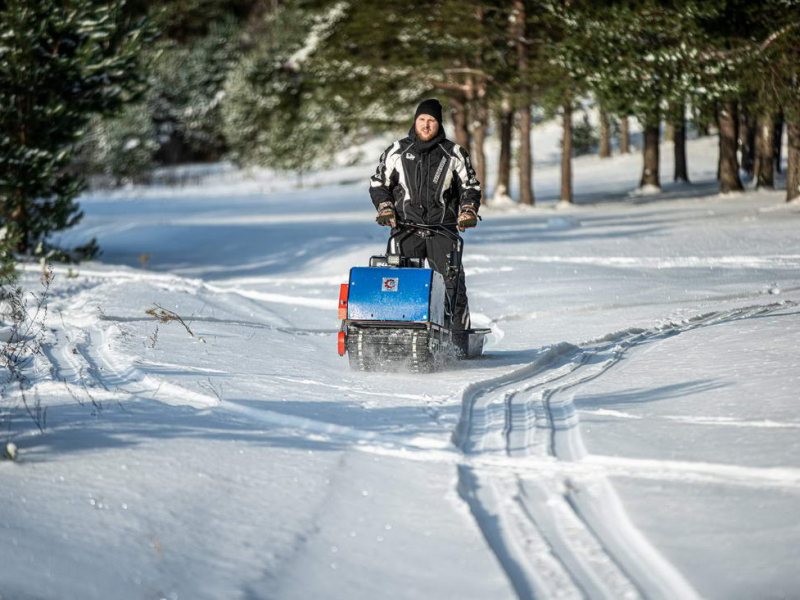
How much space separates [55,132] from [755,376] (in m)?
15.7

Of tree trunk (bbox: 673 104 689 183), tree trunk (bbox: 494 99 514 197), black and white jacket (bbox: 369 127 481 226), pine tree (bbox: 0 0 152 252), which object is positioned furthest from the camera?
tree trunk (bbox: 673 104 689 183)

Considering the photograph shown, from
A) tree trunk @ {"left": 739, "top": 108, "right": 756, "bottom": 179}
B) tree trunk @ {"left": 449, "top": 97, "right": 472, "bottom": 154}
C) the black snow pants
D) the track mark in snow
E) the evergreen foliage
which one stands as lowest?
the track mark in snow

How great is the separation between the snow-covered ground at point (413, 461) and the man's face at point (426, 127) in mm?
1871

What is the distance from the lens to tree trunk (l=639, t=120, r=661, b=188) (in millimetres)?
36312

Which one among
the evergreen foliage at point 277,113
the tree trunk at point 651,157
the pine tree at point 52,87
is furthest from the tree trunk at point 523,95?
the pine tree at point 52,87

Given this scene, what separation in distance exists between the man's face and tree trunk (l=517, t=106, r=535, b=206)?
24.8 meters

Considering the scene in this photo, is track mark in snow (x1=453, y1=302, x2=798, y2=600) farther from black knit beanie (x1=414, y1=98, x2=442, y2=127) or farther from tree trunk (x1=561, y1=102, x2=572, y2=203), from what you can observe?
tree trunk (x1=561, y1=102, x2=572, y2=203)

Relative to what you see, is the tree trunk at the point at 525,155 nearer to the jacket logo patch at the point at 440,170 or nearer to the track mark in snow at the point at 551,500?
the jacket logo patch at the point at 440,170

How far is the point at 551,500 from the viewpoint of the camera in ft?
14.5

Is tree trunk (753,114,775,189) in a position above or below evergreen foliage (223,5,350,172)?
below

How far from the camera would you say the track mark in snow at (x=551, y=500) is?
3.62m

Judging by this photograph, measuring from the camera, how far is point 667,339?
30.2ft

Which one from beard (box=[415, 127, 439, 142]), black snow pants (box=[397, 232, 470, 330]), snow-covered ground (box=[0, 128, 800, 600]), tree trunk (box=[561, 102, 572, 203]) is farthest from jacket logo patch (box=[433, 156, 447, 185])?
tree trunk (box=[561, 102, 572, 203])

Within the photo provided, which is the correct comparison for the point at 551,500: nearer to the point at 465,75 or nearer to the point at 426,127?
the point at 426,127
